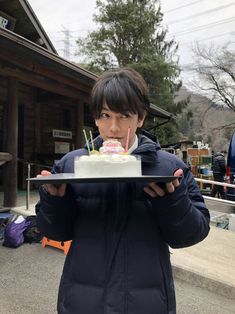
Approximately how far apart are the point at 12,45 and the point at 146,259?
15.9ft

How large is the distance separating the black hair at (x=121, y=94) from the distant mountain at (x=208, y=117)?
2779 cm

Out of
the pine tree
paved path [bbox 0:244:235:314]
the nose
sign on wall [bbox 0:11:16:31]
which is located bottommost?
paved path [bbox 0:244:235:314]

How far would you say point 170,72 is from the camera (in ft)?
80.5

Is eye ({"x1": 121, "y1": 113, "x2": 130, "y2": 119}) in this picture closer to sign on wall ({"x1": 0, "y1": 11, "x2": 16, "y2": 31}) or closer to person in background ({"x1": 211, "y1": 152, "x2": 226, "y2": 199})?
sign on wall ({"x1": 0, "y1": 11, "x2": 16, "y2": 31})

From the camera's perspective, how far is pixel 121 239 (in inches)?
50.3

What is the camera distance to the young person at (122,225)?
1246 millimetres

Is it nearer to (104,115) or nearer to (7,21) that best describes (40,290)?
(104,115)

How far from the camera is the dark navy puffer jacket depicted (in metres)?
1.25

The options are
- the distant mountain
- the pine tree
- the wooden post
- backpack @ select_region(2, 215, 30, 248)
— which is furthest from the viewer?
the distant mountain

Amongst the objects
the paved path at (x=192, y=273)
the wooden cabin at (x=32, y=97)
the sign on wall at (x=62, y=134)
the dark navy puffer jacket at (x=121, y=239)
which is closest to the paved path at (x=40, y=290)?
the paved path at (x=192, y=273)

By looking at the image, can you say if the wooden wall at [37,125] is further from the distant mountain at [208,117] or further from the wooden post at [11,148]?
the distant mountain at [208,117]

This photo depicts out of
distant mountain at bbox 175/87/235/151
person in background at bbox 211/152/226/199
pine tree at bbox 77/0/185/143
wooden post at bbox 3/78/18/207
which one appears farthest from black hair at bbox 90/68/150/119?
distant mountain at bbox 175/87/235/151

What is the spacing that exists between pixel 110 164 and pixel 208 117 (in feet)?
122

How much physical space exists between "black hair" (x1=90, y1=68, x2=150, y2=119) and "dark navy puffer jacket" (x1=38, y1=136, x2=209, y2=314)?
17 centimetres
